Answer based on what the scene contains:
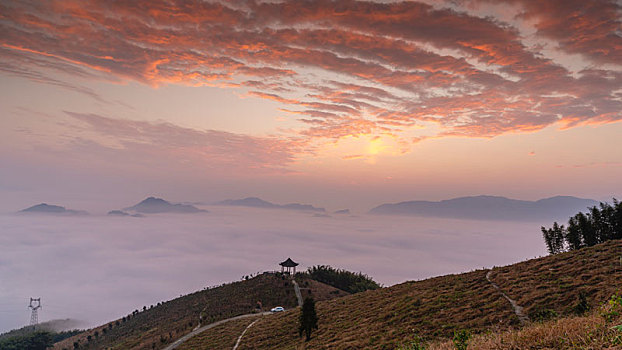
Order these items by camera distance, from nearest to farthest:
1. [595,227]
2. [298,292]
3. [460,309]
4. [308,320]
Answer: [460,309]
[308,320]
[595,227]
[298,292]

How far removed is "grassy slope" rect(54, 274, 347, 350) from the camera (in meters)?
65.7

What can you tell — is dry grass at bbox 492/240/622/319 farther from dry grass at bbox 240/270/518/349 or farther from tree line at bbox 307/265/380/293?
tree line at bbox 307/265/380/293

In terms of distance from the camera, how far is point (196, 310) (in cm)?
8138

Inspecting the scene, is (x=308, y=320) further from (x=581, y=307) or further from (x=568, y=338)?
(x=568, y=338)

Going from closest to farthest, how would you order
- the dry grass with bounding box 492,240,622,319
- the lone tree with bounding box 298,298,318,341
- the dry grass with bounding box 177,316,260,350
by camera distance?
the dry grass with bounding box 492,240,622,319 → the lone tree with bounding box 298,298,318,341 → the dry grass with bounding box 177,316,260,350

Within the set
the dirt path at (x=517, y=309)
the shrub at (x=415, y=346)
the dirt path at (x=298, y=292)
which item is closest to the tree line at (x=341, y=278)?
the dirt path at (x=298, y=292)

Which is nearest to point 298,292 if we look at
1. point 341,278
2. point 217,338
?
point 341,278

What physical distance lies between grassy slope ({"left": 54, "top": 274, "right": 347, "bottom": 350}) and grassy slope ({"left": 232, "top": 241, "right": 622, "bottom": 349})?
3094cm

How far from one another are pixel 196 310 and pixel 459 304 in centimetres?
7434

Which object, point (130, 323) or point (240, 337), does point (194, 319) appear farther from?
point (130, 323)

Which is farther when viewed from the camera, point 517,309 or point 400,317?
point 400,317

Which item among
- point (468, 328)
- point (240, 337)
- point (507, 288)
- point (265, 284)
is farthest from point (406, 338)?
point (265, 284)

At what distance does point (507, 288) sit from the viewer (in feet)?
92.9

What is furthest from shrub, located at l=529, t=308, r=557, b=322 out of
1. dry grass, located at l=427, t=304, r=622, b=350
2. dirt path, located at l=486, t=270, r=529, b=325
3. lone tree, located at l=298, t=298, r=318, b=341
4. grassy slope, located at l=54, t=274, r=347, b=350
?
grassy slope, located at l=54, t=274, r=347, b=350
